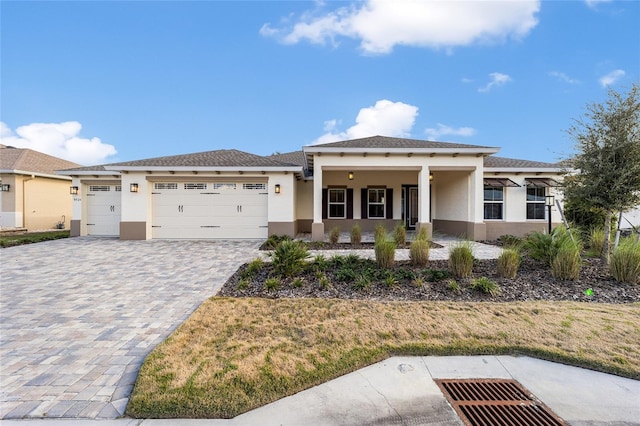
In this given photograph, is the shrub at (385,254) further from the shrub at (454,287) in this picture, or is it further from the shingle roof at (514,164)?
the shingle roof at (514,164)

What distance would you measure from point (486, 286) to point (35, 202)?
2145cm

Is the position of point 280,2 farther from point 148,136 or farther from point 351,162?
point 148,136

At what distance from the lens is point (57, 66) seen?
40.1ft

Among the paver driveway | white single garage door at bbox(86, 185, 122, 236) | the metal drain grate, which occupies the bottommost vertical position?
the metal drain grate

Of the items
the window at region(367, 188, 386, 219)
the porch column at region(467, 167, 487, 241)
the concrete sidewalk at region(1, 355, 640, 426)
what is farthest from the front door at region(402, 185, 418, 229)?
the concrete sidewalk at region(1, 355, 640, 426)

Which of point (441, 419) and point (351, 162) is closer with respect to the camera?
point (441, 419)

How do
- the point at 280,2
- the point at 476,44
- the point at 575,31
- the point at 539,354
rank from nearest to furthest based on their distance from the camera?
the point at 539,354 < the point at 575,31 < the point at 280,2 < the point at 476,44

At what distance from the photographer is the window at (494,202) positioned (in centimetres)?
1264

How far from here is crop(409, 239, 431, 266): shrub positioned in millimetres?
6336

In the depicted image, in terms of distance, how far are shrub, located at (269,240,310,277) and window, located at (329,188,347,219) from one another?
346 inches

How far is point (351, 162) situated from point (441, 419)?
9.56 m

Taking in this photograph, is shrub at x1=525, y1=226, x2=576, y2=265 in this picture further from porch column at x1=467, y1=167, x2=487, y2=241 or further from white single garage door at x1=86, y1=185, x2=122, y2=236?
white single garage door at x1=86, y1=185, x2=122, y2=236

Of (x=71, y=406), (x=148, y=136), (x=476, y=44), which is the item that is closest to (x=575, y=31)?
(x=476, y=44)

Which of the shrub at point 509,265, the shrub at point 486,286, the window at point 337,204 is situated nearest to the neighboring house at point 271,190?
the window at point 337,204
